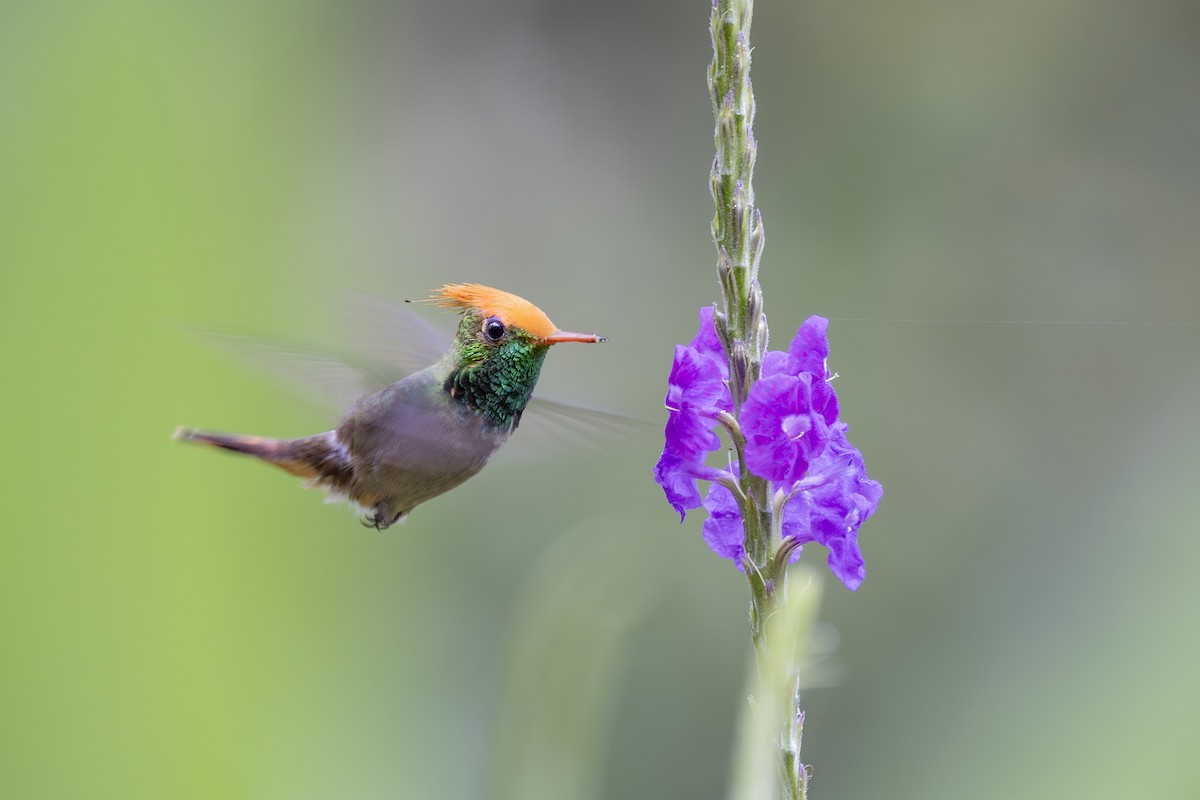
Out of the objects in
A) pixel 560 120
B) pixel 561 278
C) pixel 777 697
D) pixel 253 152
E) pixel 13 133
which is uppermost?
pixel 560 120

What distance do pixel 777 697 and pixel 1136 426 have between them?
9.30ft

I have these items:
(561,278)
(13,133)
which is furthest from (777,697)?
(561,278)

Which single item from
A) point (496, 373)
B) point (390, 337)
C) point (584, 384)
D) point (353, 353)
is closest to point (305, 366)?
point (353, 353)

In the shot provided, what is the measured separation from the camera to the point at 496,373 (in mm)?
1493

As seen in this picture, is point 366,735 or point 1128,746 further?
point 366,735

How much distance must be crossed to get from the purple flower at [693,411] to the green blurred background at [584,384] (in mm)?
105

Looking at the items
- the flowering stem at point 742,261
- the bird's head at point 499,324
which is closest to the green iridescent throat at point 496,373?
the bird's head at point 499,324

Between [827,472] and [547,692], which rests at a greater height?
[827,472]

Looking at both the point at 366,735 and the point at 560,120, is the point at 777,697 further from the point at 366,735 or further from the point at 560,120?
the point at 560,120

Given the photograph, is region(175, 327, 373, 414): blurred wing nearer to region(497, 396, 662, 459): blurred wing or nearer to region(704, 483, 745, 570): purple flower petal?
region(497, 396, 662, 459): blurred wing

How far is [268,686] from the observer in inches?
58.2

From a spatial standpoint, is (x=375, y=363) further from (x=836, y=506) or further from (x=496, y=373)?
(x=836, y=506)

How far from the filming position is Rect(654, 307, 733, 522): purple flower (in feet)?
3.14

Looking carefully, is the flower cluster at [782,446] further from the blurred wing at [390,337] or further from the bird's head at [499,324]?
the blurred wing at [390,337]
